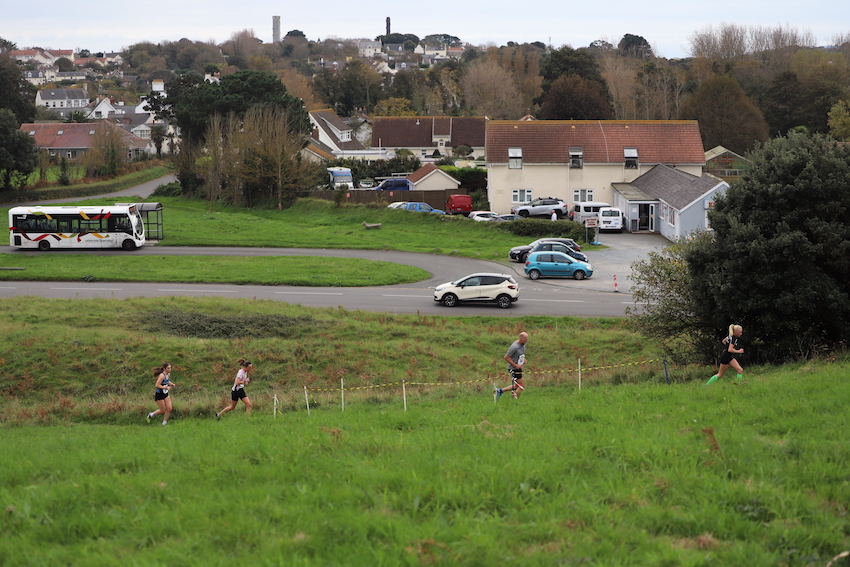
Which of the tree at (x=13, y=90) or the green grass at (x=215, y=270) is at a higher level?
the tree at (x=13, y=90)

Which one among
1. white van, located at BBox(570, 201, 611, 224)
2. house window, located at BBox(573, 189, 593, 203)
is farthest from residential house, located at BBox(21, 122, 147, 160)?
white van, located at BBox(570, 201, 611, 224)

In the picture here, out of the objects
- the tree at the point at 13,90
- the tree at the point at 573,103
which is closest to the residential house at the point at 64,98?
the tree at the point at 13,90

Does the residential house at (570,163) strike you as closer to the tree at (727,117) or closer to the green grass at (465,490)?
the tree at (727,117)

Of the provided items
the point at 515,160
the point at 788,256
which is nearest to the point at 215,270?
the point at 788,256

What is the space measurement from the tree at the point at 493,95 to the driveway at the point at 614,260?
56.8 m

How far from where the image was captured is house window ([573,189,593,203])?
57.1 m

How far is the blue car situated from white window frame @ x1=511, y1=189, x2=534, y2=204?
70.6 ft

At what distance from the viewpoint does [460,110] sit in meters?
121

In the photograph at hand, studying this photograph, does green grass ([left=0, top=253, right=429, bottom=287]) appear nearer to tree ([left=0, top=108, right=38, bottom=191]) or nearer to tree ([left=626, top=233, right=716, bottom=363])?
tree ([left=626, top=233, right=716, bottom=363])

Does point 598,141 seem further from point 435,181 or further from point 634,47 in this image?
point 634,47

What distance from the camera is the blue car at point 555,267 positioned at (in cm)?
3606

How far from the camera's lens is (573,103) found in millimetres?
79812

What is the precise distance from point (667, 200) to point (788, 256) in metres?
31.6

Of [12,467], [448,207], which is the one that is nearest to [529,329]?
[12,467]
